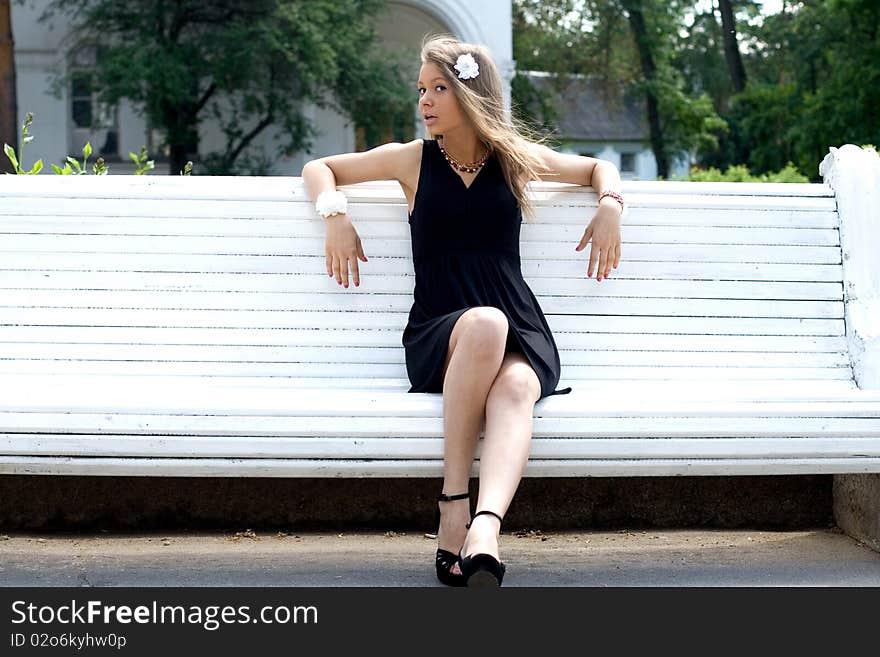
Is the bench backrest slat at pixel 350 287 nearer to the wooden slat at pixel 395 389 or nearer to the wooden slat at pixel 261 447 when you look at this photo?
the wooden slat at pixel 395 389

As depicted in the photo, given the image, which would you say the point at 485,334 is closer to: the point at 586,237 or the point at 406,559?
the point at 586,237

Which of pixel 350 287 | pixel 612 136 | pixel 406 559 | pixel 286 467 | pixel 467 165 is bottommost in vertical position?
pixel 406 559

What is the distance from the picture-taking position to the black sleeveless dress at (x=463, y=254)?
3082mm

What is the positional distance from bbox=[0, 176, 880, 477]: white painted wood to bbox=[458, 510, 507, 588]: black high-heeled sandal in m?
0.38

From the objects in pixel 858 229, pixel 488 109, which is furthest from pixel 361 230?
pixel 858 229

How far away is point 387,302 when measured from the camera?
3357 mm

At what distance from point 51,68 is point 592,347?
14867 mm

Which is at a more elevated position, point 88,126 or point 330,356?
point 88,126

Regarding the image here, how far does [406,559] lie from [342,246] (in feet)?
2.89

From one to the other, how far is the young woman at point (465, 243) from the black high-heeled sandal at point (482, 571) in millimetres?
189

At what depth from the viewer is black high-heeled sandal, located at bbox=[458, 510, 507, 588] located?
252 cm

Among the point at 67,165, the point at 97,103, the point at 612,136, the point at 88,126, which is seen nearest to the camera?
the point at 67,165

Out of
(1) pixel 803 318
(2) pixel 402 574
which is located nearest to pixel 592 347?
(1) pixel 803 318

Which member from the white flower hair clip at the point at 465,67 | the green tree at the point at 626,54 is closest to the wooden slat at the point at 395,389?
the white flower hair clip at the point at 465,67
